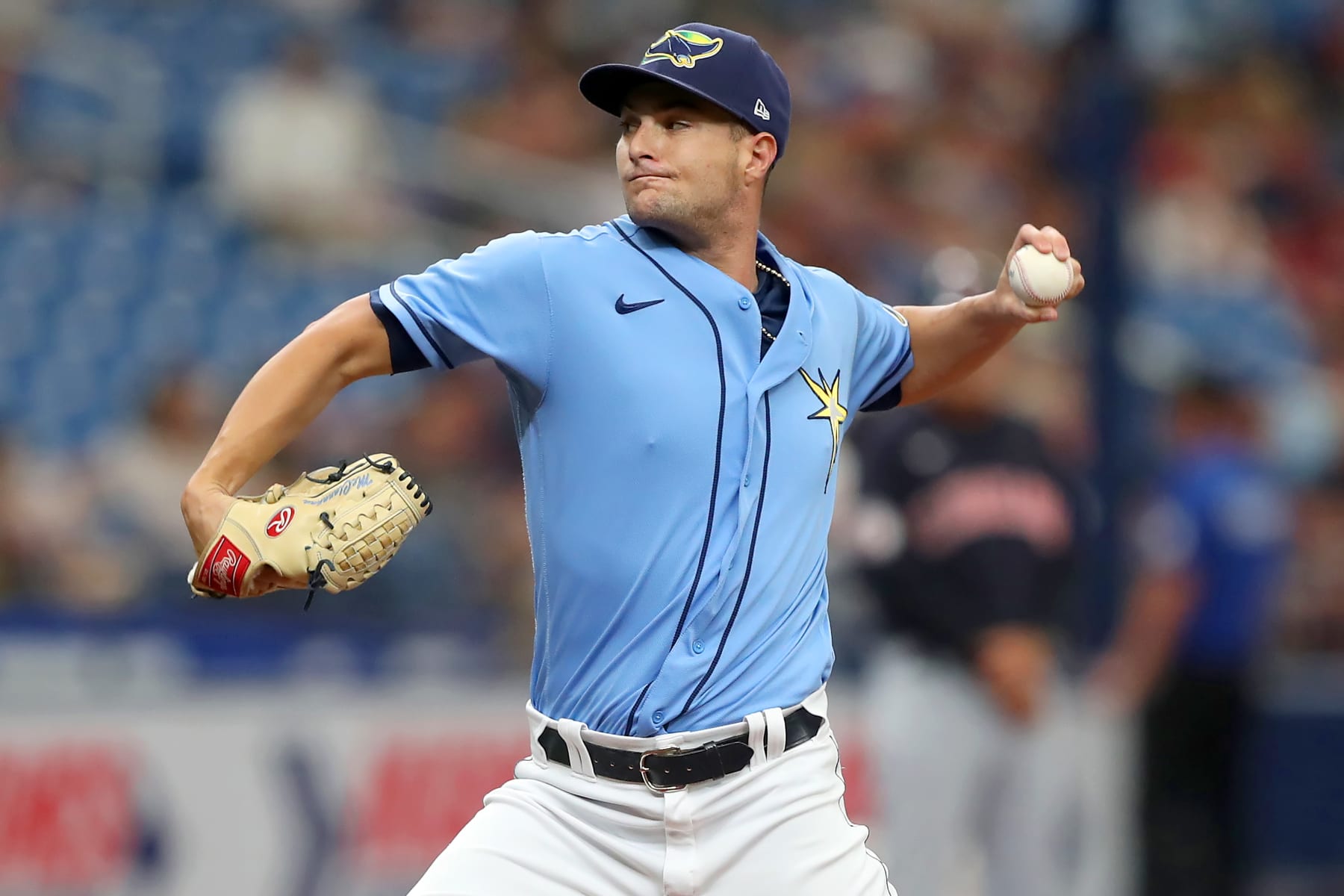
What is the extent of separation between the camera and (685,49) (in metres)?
3.57

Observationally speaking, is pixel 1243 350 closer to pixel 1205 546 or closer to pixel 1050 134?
pixel 1050 134

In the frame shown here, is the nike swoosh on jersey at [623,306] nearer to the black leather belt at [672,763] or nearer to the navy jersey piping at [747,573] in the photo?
the navy jersey piping at [747,573]

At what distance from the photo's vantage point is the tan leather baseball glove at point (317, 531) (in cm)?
311

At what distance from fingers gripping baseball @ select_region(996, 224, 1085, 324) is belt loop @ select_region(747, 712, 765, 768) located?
1006 mm

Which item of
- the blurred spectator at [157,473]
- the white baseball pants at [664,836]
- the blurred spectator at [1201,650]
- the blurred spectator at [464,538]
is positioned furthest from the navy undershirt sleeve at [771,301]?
the blurred spectator at [1201,650]

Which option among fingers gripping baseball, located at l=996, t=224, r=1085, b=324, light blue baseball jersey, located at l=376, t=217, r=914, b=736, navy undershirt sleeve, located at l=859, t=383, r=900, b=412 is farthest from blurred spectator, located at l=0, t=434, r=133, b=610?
fingers gripping baseball, located at l=996, t=224, r=1085, b=324

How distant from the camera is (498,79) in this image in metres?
11.7

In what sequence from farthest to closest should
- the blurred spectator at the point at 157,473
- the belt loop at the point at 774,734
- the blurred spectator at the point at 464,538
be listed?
the blurred spectator at the point at 464,538, the blurred spectator at the point at 157,473, the belt loop at the point at 774,734

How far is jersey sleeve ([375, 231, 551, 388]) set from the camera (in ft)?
11.1

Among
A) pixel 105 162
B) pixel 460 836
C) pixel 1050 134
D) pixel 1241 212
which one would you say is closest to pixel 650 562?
pixel 460 836

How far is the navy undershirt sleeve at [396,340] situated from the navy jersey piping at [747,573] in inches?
25.9

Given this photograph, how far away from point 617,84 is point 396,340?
2.28ft

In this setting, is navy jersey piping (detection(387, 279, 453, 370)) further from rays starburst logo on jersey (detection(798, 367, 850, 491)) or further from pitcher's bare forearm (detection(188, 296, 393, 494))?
rays starburst logo on jersey (detection(798, 367, 850, 491))

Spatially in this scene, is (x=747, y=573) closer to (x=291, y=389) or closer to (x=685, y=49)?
(x=291, y=389)
